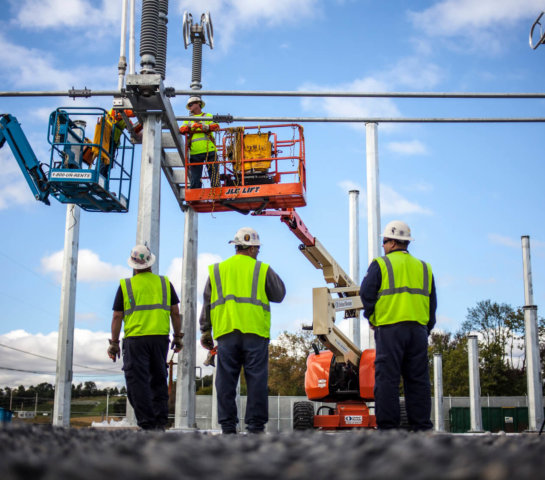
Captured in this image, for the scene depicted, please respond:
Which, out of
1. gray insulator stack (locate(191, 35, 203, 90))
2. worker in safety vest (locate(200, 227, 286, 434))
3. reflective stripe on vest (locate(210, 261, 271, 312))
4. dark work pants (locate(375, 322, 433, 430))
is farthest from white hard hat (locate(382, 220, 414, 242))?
gray insulator stack (locate(191, 35, 203, 90))

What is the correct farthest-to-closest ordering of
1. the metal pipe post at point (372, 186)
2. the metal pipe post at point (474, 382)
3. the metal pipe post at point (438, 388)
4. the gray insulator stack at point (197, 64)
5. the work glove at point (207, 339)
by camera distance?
the metal pipe post at point (438, 388) → the metal pipe post at point (474, 382) → the metal pipe post at point (372, 186) → the gray insulator stack at point (197, 64) → the work glove at point (207, 339)

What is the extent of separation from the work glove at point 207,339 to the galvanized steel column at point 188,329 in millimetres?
5779

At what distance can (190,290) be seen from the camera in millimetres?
14367

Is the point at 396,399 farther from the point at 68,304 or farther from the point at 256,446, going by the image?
the point at 68,304

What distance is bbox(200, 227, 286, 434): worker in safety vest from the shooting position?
692 cm

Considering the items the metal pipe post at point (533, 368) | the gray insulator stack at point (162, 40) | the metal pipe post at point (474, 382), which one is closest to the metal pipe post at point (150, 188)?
the gray insulator stack at point (162, 40)

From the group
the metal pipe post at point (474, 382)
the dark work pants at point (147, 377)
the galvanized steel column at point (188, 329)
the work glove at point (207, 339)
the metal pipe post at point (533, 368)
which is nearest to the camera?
the work glove at point (207, 339)

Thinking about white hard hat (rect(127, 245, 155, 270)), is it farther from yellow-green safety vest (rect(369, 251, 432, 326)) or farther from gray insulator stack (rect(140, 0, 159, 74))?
gray insulator stack (rect(140, 0, 159, 74))

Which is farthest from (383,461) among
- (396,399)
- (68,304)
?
(68,304)

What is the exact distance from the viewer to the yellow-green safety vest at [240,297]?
7016 millimetres

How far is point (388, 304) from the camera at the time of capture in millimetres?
7082

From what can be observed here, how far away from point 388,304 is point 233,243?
6.09 ft

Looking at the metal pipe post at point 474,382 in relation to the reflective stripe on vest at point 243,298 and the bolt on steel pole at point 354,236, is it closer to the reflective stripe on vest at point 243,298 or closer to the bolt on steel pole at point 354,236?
the bolt on steel pole at point 354,236

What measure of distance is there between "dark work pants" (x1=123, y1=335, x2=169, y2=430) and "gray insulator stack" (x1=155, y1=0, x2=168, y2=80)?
19.4ft
